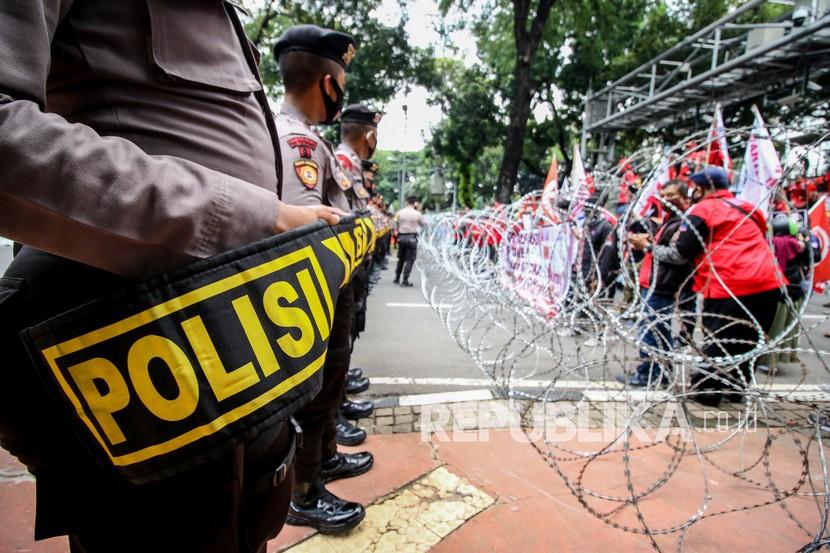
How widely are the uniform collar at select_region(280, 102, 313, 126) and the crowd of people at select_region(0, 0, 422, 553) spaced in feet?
3.14

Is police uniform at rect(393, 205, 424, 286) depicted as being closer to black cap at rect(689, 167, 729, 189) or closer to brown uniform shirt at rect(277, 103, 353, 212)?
black cap at rect(689, 167, 729, 189)

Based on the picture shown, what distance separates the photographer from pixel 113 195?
0.66 metres

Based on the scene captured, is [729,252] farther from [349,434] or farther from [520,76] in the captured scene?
[520,76]

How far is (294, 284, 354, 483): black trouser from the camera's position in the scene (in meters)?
1.98

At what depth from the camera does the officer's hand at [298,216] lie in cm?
88

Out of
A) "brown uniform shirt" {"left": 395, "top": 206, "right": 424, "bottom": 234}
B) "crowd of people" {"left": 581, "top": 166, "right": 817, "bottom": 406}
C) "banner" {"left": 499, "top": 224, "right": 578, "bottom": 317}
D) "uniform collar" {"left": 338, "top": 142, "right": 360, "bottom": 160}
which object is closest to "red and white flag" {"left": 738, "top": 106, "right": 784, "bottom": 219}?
"crowd of people" {"left": 581, "top": 166, "right": 817, "bottom": 406}

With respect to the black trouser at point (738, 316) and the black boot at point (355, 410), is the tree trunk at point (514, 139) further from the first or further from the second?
the black boot at point (355, 410)

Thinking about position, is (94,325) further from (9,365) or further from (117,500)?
(117,500)

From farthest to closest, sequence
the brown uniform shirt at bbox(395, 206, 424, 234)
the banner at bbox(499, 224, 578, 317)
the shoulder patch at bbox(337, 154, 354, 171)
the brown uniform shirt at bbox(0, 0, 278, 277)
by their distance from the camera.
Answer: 1. the brown uniform shirt at bbox(395, 206, 424, 234)
2. the banner at bbox(499, 224, 578, 317)
3. the shoulder patch at bbox(337, 154, 354, 171)
4. the brown uniform shirt at bbox(0, 0, 278, 277)

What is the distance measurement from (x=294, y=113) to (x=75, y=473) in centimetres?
161

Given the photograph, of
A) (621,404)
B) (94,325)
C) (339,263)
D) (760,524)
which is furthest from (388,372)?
(94,325)

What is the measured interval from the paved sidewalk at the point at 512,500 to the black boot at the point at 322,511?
0.15 feet

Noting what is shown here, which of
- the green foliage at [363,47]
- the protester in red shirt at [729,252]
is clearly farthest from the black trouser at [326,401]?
the green foliage at [363,47]

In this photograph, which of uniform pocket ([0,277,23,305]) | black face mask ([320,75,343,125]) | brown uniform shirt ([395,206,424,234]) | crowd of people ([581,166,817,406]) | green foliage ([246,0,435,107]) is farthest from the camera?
green foliage ([246,0,435,107])
